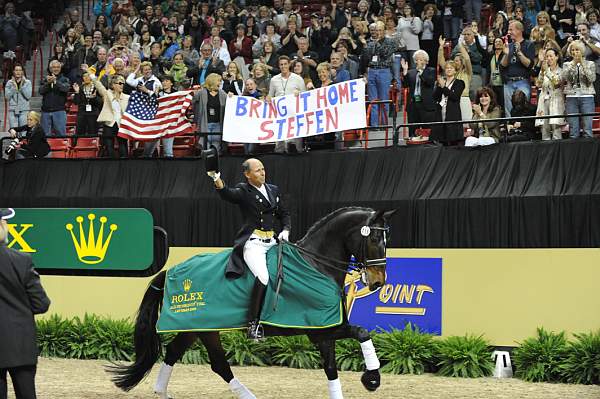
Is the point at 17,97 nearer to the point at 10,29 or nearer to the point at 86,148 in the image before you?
the point at 86,148

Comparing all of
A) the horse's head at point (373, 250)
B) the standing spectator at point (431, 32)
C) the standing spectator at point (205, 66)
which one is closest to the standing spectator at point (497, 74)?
the standing spectator at point (431, 32)

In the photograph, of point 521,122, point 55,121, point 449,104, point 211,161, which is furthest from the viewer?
point 55,121

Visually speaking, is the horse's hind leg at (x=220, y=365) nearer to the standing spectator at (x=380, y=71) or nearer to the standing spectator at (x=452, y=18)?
the standing spectator at (x=380, y=71)

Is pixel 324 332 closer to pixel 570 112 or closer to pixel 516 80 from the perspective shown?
pixel 570 112

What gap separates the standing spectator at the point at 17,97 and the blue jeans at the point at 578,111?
11.2 m

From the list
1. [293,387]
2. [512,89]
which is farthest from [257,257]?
[512,89]

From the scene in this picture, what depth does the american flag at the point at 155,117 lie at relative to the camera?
17.4 m

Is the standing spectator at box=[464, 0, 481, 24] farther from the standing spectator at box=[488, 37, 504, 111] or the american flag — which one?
the american flag

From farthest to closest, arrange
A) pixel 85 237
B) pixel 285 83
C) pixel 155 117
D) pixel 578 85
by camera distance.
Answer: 1. pixel 155 117
2. pixel 85 237
3. pixel 285 83
4. pixel 578 85

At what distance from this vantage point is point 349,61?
61.1 ft

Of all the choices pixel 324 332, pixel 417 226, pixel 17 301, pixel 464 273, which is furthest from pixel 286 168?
pixel 17 301

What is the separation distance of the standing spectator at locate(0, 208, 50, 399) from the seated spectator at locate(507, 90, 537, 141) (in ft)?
28.5

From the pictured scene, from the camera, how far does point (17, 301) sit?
8016 millimetres

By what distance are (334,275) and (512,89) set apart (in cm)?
708
